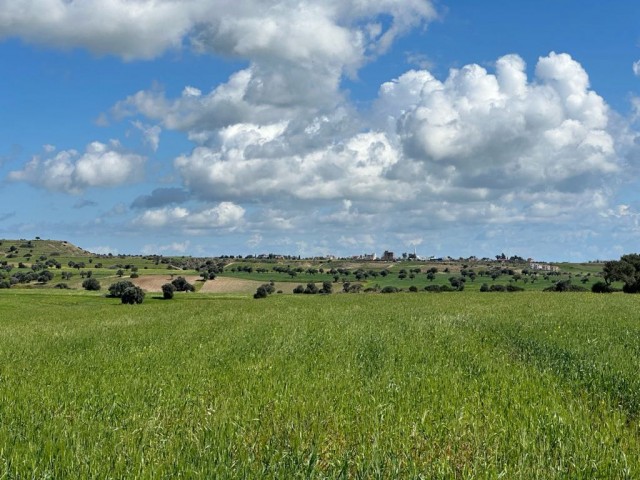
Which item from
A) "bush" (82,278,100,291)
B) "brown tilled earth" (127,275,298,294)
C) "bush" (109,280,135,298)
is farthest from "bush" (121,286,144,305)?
"bush" (82,278,100,291)

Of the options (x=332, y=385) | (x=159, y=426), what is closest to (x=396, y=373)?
(x=332, y=385)

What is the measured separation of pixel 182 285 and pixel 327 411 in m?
122

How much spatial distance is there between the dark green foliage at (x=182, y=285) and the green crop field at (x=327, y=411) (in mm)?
108800

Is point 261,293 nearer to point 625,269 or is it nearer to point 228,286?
point 228,286

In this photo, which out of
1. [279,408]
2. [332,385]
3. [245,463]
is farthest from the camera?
[332,385]

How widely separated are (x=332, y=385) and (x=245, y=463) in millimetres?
4674

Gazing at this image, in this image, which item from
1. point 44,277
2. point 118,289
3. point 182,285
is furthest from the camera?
point 44,277

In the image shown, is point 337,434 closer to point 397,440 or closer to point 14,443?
point 397,440

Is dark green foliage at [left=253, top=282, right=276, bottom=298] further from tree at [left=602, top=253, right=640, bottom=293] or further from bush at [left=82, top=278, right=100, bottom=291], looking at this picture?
tree at [left=602, top=253, right=640, bottom=293]

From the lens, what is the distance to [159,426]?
24.5ft

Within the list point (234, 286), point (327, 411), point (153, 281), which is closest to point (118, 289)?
point (153, 281)

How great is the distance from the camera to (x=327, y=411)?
827 centimetres

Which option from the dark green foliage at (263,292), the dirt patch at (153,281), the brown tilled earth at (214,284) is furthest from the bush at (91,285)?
the dark green foliage at (263,292)

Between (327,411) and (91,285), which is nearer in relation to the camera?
(327,411)
